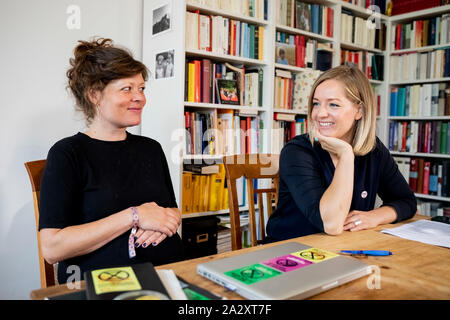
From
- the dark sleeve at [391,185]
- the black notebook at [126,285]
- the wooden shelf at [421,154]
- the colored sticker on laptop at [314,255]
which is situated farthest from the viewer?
the wooden shelf at [421,154]

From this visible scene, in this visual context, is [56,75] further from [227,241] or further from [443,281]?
[443,281]

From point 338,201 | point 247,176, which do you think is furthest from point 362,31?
point 338,201

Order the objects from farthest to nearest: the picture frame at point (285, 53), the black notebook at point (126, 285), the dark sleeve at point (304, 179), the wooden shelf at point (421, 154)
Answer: the wooden shelf at point (421, 154)
the picture frame at point (285, 53)
the dark sleeve at point (304, 179)
the black notebook at point (126, 285)

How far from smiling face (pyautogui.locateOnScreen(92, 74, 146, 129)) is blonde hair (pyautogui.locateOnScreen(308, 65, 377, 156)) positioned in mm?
710

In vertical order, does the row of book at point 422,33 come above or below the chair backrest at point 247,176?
above

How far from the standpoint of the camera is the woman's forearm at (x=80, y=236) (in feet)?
3.54

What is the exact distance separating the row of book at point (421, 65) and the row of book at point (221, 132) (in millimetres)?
1736

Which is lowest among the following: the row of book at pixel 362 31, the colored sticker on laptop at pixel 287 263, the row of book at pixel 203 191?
the row of book at pixel 203 191

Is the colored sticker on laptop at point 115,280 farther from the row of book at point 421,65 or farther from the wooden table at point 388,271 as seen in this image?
the row of book at point 421,65

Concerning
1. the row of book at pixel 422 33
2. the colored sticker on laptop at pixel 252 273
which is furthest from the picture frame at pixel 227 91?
the row of book at pixel 422 33

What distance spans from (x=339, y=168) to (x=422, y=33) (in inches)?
112

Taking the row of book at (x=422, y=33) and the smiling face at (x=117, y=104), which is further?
the row of book at (x=422, y=33)
